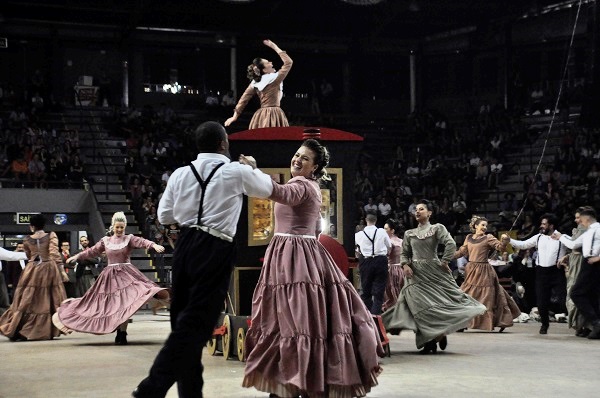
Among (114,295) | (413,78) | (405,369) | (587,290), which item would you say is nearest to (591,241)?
(587,290)

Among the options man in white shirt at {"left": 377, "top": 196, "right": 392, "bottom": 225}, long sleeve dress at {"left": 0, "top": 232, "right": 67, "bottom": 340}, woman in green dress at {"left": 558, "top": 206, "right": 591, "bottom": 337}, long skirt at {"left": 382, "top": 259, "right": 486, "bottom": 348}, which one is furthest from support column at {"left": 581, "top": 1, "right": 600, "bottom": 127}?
long sleeve dress at {"left": 0, "top": 232, "right": 67, "bottom": 340}

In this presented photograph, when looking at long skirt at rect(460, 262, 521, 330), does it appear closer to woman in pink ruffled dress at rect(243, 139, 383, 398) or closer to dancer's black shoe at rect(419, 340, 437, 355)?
dancer's black shoe at rect(419, 340, 437, 355)

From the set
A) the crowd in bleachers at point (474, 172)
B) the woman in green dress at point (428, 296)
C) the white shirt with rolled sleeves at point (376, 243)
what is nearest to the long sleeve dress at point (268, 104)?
the woman in green dress at point (428, 296)

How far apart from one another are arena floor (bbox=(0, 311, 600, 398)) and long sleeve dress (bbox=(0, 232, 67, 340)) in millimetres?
271

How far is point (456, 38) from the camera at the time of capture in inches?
A: 1261

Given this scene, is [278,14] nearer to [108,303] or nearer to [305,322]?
[108,303]

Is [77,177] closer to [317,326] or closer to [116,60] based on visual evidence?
[116,60]

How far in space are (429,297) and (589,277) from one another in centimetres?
310

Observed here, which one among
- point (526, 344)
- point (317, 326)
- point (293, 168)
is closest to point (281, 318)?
point (317, 326)

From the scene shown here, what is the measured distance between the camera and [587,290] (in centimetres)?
1270

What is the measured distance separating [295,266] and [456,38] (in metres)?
26.4

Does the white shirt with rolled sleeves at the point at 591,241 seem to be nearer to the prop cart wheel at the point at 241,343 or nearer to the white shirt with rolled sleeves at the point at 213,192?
the prop cart wheel at the point at 241,343

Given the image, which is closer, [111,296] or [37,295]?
[111,296]

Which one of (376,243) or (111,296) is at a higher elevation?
→ (376,243)
